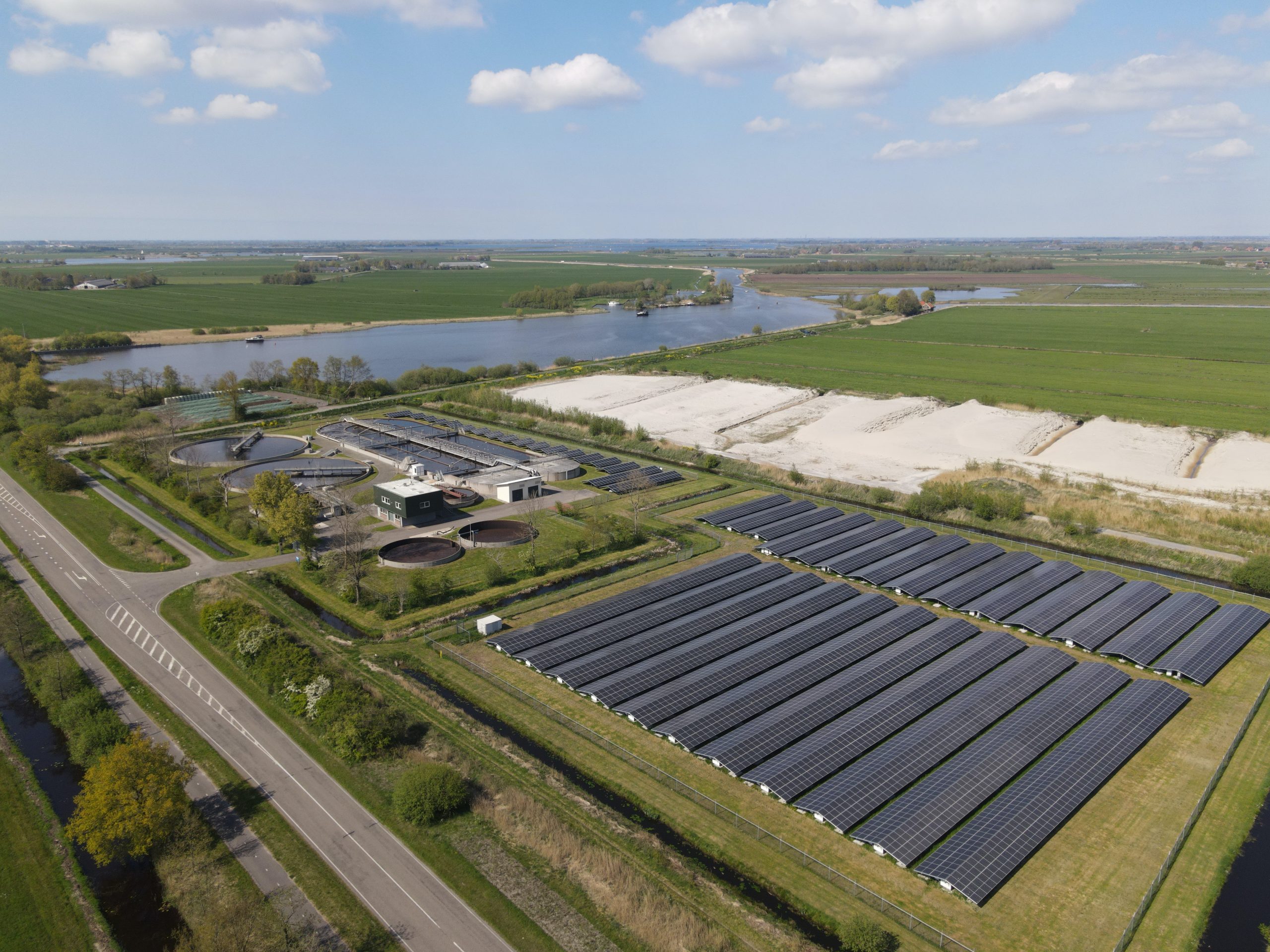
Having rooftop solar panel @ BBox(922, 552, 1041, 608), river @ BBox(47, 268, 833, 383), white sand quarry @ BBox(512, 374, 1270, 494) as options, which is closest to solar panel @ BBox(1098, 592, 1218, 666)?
rooftop solar panel @ BBox(922, 552, 1041, 608)

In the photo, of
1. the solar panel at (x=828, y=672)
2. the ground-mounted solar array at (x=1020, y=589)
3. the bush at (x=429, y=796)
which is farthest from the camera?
the ground-mounted solar array at (x=1020, y=589)

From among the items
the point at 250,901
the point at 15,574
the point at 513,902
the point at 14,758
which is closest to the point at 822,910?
the point at 513,902

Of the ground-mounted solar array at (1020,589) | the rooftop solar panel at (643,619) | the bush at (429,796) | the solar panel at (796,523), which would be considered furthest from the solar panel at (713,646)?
the solar panel at (796,523)

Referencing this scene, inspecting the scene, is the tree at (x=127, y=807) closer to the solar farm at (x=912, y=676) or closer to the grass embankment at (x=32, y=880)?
the grass embankment at (x=32, y=880)

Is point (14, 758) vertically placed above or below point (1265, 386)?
below

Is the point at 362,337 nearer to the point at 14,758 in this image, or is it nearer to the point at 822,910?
the point at 14,758

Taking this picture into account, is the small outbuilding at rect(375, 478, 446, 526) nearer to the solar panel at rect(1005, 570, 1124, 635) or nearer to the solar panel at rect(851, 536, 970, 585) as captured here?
the solar panel at rect(851, 536, 970, 585)
